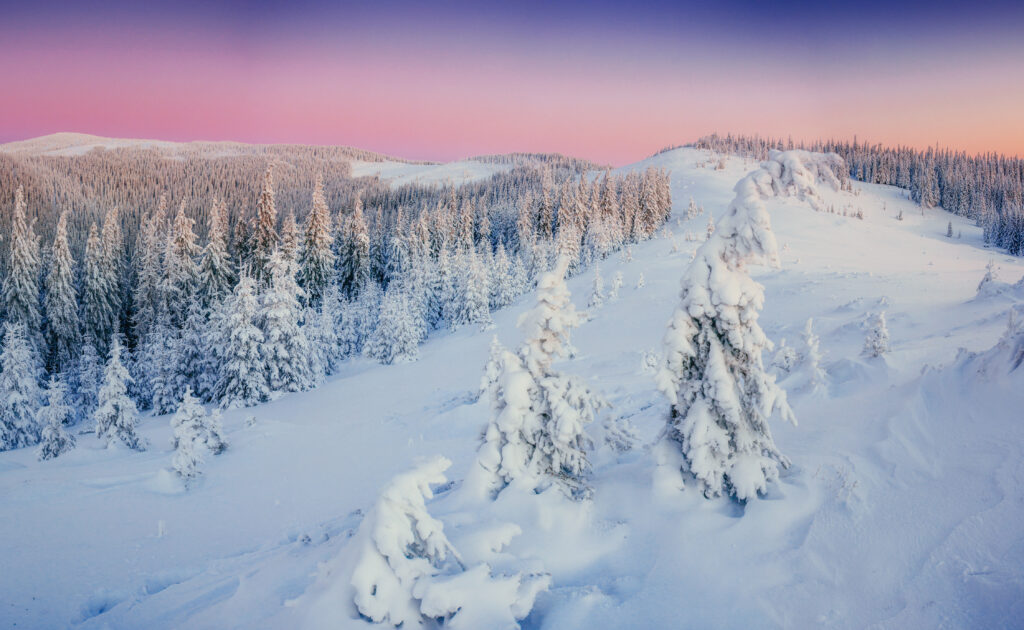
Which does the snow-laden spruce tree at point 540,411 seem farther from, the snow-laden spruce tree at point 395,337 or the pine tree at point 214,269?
the pine tree at point 214,269

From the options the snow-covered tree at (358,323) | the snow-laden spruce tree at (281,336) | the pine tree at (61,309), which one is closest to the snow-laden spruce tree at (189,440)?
the snow-laden spruce tree at (281,336)

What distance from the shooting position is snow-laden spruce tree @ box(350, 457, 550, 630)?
16.2 feet

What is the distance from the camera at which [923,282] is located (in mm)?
21906

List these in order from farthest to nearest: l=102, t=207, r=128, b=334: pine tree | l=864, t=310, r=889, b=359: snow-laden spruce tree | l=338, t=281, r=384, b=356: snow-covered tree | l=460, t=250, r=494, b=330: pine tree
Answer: l=460, t=250, r=494, b=330: pine tree < l=338, t=281, r=384, b=356: snow-covered tree < l=102, t=207, r=128, b=334: pine tree < l=864, t=310, r=889, b=359: snow-laden spruce tree

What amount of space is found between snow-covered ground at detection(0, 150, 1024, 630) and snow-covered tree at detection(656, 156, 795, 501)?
22.3 inches

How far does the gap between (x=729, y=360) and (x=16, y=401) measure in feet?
A: 119

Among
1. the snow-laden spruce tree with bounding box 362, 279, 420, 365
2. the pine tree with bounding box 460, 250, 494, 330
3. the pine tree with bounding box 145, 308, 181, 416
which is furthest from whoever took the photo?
the pine tree with bounding box 460, 250, 494, 330

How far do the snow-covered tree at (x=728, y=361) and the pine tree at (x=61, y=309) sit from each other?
49.8 meters

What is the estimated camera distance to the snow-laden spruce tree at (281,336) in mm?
27234

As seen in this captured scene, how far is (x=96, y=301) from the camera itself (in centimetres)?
4250

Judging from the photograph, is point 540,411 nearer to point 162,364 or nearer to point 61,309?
point 162,364

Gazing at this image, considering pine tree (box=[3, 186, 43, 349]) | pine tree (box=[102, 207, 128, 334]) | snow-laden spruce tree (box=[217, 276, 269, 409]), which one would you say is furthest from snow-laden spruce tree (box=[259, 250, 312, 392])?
pine tree (box=[102, 207, 128, 334])

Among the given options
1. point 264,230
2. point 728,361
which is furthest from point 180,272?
point 728,361

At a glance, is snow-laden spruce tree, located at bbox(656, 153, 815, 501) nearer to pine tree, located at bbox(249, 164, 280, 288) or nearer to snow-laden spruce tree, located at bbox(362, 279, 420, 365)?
snow-laden spruce tree, located at bbox(362, 279, 420, 365)
